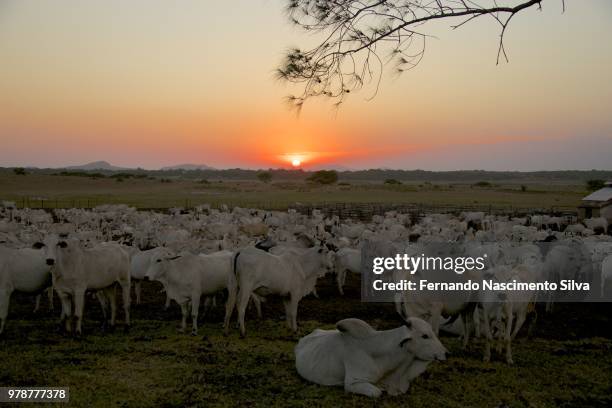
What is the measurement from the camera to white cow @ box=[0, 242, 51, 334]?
10.0 meters

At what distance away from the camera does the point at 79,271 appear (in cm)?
1022

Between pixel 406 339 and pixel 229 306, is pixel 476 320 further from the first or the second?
pixel 229 306

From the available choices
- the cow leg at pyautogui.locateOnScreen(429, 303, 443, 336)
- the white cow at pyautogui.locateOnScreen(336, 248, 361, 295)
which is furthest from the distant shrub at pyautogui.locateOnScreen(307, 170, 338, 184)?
the cow leg at pyautogui.locateOnScreen(429, 303, 443, 336)

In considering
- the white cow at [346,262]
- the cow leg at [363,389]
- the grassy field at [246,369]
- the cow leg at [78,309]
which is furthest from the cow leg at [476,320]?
the cow leg at [78,309]

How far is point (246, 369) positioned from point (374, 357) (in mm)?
2090

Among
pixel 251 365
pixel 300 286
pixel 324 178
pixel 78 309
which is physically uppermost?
pixel 324 178

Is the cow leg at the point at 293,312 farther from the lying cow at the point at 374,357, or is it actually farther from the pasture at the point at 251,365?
the lying cow at the point at 374,357

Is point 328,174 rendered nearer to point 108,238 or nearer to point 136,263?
point 108,238

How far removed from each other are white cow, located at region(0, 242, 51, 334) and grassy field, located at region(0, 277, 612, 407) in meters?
0.74

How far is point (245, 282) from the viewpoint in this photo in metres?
10.8

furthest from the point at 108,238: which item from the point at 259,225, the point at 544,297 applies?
the point at 544,297

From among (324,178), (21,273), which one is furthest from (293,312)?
(324,178)

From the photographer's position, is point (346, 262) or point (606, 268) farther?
point (346, 262)

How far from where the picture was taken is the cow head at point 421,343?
6.94 metres
